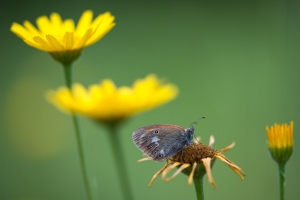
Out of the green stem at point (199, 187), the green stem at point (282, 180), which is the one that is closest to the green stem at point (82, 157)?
the green stem at point (199, 187)

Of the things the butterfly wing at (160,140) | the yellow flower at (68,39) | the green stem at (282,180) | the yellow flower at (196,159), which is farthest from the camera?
the yellow flower at (68,39)

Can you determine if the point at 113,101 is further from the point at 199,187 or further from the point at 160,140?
the point at 199,187

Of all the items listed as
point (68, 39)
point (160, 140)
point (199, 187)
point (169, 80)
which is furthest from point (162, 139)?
point (169, 80)

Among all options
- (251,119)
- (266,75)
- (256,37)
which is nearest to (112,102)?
(251,119)

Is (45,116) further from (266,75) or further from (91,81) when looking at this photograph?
(266,75)

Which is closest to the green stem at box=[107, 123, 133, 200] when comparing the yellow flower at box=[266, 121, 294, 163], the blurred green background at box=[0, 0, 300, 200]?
the yellow flower at box=[266, 121, 294, 163]

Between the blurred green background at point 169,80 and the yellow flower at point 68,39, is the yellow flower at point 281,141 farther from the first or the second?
the blurred green background at point 169,80

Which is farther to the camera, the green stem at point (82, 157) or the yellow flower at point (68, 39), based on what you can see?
the yellow flower at point (68, 39)
